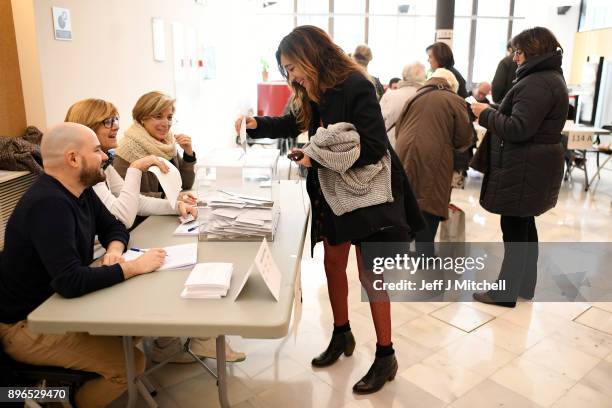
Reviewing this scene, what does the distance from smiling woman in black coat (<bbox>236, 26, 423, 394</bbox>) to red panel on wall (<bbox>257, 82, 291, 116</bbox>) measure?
550cm

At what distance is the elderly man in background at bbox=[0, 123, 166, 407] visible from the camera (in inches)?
58.4

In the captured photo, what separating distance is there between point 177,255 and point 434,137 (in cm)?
180

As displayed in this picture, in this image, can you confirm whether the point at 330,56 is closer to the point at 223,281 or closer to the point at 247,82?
the point at 223,281

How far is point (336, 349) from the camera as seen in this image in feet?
7.89

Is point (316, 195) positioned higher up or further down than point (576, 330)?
higher up

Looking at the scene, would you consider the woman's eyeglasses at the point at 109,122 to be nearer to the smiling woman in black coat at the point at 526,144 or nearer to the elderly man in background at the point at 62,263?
the elderly man in background at the point at 62,263

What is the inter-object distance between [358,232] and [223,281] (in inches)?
25.5

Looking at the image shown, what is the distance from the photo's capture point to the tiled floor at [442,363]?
7.06 ft

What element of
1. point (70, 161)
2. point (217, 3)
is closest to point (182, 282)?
point (70, 161)

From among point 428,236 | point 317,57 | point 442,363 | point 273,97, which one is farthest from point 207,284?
point 273,97

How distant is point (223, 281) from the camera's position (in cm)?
149

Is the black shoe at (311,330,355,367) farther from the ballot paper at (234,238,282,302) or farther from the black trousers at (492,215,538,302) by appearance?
the black trousers at (492,215,538,302)

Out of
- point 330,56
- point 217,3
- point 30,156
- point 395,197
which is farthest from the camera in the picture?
point 217,3

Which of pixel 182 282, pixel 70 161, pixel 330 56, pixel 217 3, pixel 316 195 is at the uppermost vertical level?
pixel 217 3
